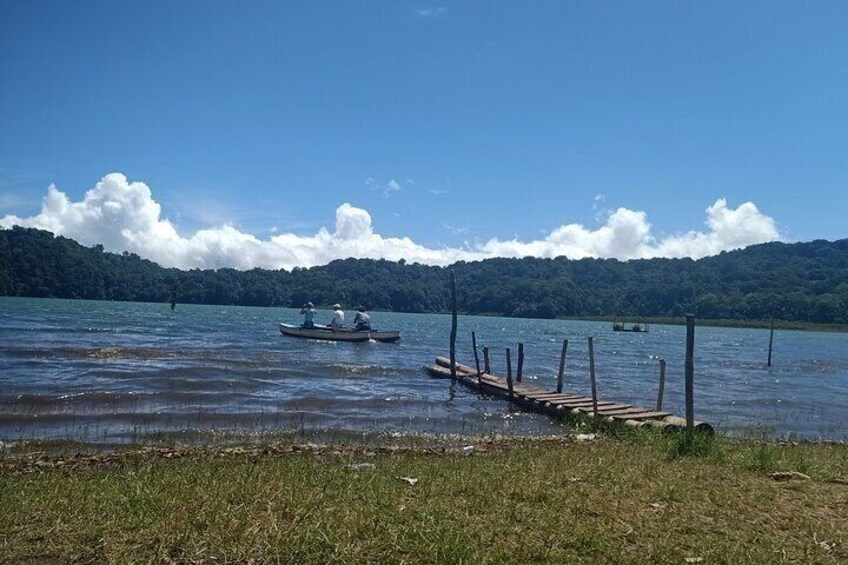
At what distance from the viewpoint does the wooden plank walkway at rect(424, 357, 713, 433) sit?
51.4ft

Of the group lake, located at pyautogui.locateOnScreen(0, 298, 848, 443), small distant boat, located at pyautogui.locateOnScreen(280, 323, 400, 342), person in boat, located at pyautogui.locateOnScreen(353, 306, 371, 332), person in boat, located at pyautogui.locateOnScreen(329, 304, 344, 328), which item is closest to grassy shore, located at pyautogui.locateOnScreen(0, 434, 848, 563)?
lake, located at pyautogui.locateOnScreen(0, 298, 848, 443)

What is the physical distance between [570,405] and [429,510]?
13.6 m

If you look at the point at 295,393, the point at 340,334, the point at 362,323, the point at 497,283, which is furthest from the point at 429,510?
the point at 497,283

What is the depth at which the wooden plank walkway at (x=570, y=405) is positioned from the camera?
15.7m

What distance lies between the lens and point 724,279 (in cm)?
16112

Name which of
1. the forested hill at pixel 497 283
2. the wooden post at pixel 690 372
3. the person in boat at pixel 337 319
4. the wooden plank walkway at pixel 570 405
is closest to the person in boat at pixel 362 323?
the person in boat at pixel 337 319

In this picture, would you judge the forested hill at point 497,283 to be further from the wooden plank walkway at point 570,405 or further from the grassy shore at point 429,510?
the grassy shore at point 429,510

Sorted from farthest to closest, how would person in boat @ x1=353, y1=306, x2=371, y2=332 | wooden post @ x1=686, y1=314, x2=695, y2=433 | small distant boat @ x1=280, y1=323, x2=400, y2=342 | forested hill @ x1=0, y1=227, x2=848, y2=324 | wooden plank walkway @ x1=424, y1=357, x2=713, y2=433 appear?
forested hill @ x1=0, y1=227, x2=848, y2=324
small distant boat @ x1=280, y1=323, x2=400, y2=342
person in boat @ x1=353, y1=306, x2=371, y2=332
wooden plank walkway @ x1=424, y1=357, x2=713, y2=433
wooden post @ x1=686, y1=314, x2=695, y2=433

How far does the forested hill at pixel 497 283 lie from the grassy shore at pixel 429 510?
441 feet

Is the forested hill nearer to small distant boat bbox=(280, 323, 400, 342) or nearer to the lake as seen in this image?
small distant boat bbox=(280, 323, 400, 342)

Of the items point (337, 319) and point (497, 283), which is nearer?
point (337, 319)

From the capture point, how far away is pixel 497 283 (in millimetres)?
180000

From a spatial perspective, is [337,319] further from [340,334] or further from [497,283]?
[497,283]

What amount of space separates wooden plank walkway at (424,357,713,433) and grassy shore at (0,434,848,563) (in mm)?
4936
